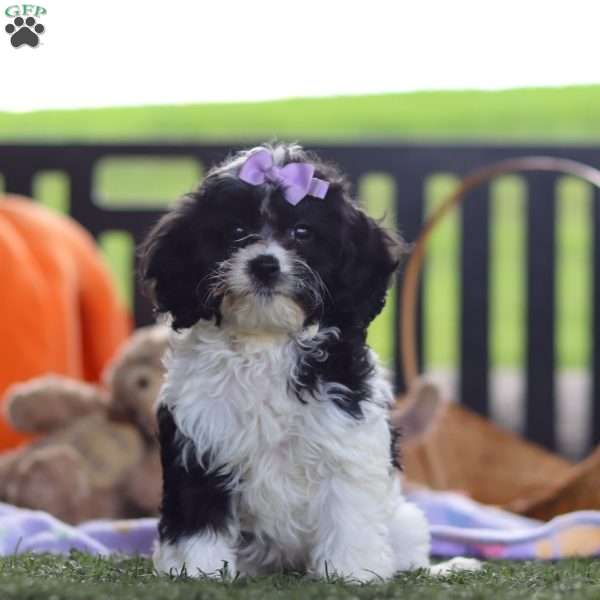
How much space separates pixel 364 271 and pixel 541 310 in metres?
3.23

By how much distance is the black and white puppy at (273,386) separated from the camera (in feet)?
9.84

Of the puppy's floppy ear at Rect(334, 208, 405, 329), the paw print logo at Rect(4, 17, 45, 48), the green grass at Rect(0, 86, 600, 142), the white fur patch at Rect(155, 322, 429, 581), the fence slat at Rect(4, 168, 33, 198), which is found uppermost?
the paw print logo at Rect(4, 17, 45, 48)

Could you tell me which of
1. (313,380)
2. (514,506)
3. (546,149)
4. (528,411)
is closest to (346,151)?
(546,149)

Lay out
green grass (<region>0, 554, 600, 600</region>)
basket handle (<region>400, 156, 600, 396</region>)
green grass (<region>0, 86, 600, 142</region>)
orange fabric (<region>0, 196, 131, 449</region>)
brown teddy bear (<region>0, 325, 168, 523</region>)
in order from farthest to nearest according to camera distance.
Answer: green grass (<region>0, 86, 600, 142</region>), orange fabric (<region>0, 196, 131, 449</region>), basket handle (<region>400, 156, 600, 396</region>), brown teddy bear (<region>0, 325, 168, 523</region>), green grass (<region>0, 554, 600, 600</region>)

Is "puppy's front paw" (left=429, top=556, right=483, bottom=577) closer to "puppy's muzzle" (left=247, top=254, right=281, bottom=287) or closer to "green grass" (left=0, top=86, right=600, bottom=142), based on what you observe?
"puppy's muzzle" (left=247, top=254, right=281, bottom=287)

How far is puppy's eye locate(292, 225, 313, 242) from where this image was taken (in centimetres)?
300

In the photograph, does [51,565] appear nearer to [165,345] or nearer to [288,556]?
[288,556]

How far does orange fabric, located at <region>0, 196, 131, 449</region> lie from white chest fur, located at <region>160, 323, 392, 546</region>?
7.50 ft

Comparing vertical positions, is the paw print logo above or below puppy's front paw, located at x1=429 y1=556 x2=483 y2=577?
above

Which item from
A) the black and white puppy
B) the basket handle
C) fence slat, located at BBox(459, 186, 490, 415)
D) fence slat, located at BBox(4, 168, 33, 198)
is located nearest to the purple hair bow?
the black and white puppy

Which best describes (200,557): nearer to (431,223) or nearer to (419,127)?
(431,223)

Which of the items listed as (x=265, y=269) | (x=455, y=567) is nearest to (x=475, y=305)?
(x=455, y=567)

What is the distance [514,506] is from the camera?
4.96 m

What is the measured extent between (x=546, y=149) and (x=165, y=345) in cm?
252
